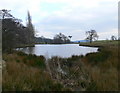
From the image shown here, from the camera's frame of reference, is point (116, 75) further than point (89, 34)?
No

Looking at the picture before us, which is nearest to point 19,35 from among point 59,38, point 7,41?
point 7,41

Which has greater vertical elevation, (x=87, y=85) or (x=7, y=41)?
(x=7, y=41)

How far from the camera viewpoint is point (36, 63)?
30.1ft

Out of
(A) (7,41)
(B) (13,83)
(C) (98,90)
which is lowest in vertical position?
(C) (98,90)

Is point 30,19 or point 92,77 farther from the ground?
point 30,19

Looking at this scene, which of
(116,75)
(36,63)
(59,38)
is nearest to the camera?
(116,75)

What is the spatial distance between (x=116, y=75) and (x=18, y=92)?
2967mm

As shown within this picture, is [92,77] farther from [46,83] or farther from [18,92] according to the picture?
[18,92]

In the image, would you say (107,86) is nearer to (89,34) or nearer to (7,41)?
(7,41)

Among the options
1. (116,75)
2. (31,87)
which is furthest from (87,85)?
(31,87)

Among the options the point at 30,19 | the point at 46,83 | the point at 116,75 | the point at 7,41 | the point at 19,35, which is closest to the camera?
the point at 46,83

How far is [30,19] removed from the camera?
170ft

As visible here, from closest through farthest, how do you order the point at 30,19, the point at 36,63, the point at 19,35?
the point at 36,63 < the point at 19,35 < the point at 30,19

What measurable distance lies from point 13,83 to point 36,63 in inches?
194
